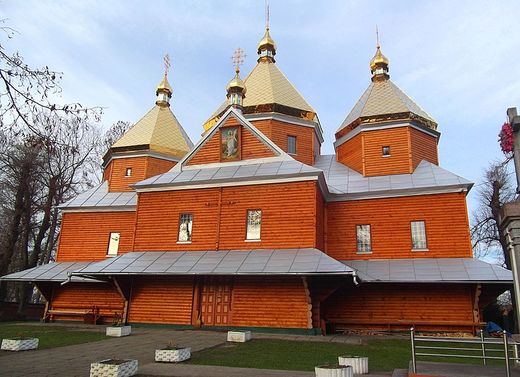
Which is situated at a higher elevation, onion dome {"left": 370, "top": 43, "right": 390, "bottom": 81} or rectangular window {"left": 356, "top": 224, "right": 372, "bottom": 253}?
onion dome {"left": 370, "top": 43, "right": 390, "bottom": 81}

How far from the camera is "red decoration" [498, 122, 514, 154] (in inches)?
270

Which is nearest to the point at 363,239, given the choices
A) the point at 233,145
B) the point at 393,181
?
the point at 393,181

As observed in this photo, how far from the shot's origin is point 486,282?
13.2m

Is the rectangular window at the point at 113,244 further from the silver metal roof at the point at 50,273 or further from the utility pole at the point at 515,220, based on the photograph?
the utility pole at the point at 515,220

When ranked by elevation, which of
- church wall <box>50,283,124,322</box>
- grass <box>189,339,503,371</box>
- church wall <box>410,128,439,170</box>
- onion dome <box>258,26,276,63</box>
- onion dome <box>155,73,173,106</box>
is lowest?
grass <box>189,339,503,371</box>

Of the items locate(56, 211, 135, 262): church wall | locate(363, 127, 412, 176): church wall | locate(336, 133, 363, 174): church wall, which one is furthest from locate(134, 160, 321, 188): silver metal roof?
locate(336, 133, 363, 174): church wall

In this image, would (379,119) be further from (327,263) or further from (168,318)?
(168,318)

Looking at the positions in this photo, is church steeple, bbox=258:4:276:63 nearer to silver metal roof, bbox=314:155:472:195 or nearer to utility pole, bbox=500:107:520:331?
silver metal roof, bbox=314:155:472:195

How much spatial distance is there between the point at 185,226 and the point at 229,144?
363 cm

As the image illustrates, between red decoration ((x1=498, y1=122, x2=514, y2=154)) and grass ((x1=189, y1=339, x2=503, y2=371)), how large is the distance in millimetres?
4316

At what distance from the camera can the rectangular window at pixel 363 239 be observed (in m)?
16.4

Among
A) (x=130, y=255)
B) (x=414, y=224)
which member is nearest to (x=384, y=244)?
(x=414, y=224)

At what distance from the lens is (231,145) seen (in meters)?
16.7

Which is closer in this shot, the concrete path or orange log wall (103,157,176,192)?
the concrete path
